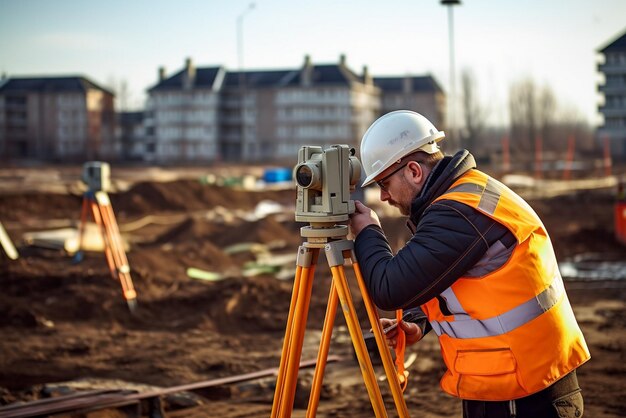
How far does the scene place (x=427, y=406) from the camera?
5.61 meters

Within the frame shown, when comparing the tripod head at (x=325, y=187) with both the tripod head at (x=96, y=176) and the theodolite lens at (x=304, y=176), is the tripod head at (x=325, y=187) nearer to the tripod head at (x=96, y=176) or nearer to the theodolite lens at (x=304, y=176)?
the theodolite lens at (x=304, y=176)

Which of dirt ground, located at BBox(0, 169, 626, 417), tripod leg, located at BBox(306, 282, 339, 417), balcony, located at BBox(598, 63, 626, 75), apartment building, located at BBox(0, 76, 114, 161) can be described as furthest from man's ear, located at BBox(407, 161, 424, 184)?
apartment building, located at BBox(0, 76, 114, 161)

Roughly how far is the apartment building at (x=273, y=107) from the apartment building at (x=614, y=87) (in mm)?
37484

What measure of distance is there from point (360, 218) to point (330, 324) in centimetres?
44

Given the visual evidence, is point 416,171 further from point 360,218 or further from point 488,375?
point 488,375

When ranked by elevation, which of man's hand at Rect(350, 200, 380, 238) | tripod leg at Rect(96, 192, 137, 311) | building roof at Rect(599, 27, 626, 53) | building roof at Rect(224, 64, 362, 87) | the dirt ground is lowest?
the dirt ground

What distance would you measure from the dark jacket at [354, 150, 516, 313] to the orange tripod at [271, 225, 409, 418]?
0.63ft

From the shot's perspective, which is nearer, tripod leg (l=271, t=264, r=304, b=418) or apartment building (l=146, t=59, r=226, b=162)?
tripod leg (l=271, t=264, r=304, b=418)

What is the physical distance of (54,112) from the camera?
287ft

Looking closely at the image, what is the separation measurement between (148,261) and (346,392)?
6.82 meters

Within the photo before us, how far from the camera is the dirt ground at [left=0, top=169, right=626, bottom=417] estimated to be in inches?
235

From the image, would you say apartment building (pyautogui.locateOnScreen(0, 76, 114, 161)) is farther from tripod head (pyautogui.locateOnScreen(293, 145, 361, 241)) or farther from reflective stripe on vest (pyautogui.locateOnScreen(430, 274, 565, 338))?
reflective stripe on vest (pyautogui.locateOnScreen(430, 274, 565, 338))

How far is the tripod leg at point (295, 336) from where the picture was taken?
2.95 meters

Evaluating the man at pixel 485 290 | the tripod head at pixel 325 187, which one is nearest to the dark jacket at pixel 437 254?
the man at pixel 485 290
